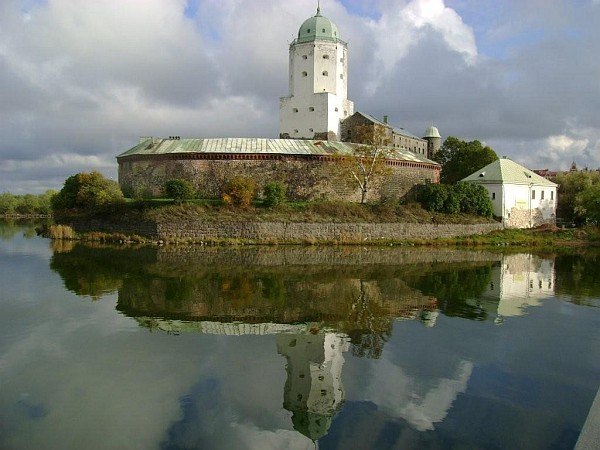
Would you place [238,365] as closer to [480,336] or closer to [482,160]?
[480,336]

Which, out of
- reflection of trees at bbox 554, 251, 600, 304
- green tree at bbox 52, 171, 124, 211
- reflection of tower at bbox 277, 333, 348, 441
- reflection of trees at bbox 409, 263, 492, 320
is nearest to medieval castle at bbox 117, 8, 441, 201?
green tree at bbox 52, 171, 124, 211

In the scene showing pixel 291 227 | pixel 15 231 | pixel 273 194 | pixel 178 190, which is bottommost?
pixel 15 231

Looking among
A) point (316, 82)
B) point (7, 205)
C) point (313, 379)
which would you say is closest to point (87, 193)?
point (316, 82)

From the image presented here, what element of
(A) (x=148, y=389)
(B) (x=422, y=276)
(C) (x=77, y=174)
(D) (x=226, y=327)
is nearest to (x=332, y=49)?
(C) (x=77, y=174)

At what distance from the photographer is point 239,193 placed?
3055 centimetres

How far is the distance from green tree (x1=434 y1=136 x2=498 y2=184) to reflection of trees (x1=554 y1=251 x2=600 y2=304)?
20014mm

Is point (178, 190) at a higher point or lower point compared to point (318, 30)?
lower

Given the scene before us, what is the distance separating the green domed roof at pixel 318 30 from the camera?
41.8 metres

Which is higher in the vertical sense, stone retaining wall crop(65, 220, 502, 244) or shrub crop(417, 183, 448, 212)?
shrub crop(417, 183, 448, 212)

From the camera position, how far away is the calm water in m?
6.07

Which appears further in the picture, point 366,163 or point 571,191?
point 571,191

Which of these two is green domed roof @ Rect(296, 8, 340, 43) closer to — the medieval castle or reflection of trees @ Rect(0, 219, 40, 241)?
the medieval castle

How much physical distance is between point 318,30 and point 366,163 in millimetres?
14291

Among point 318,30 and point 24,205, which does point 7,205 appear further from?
point 318,30
